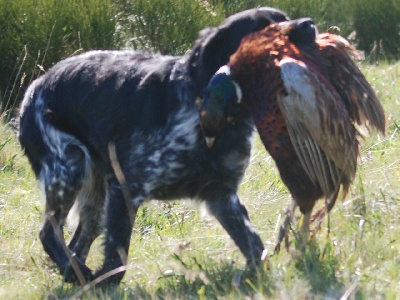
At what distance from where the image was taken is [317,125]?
4336 millimetres

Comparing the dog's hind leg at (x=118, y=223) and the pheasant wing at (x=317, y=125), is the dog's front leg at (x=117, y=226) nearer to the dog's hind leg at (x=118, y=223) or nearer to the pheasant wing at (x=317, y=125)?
the dog's hind leg at (x=118, y=223)

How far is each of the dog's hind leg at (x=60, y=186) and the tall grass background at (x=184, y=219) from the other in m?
0.17

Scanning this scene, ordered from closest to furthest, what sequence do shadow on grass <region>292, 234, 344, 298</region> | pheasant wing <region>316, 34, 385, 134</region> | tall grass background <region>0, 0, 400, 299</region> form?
shadow on grass <region>292, 234, 344, 298</region> < tall grass background <region>0, 0, 400, 299</region> < pheasant wing <region>316, 34, 385, 134</region>

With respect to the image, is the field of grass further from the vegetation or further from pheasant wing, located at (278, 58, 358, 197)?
the vegetation

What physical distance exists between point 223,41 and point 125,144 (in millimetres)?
818

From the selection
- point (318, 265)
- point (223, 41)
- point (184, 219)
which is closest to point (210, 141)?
point (223, 41)

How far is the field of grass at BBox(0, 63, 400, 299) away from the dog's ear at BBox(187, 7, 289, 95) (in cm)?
90

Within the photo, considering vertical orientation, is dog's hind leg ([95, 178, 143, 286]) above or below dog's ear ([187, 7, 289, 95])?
below

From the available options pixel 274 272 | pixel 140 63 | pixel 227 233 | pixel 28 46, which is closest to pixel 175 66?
pixel 140 63

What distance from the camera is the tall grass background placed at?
14.4ft

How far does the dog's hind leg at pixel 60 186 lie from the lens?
5367mm

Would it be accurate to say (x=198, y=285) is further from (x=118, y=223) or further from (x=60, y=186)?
(x=60, y=186)

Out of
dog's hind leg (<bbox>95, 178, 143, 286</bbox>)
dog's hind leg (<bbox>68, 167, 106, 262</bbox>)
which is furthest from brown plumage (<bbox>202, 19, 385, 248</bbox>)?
dog's hind leg (<bbox>68, 167, 106, 262</bbox>)

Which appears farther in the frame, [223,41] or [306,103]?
[223,41]
